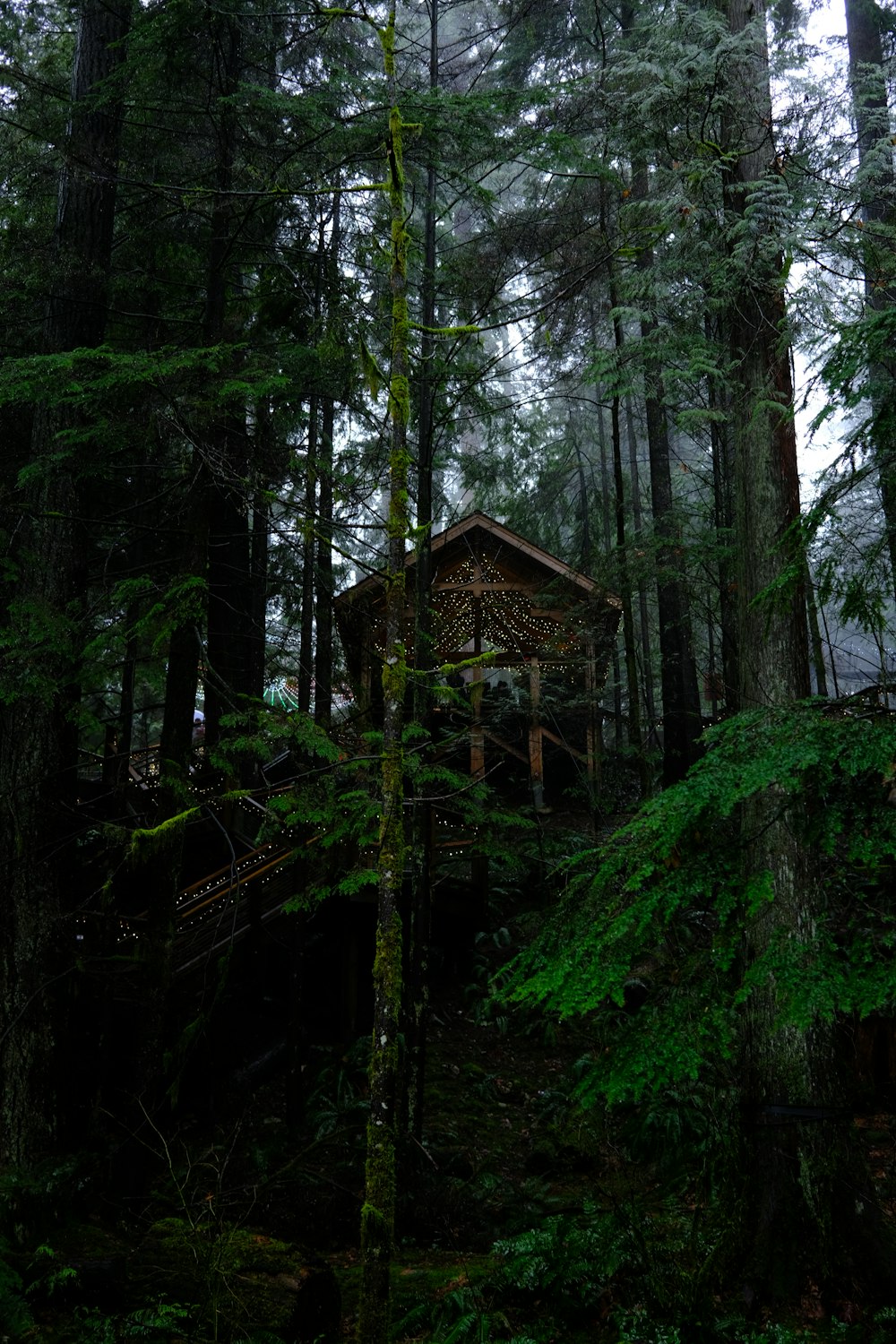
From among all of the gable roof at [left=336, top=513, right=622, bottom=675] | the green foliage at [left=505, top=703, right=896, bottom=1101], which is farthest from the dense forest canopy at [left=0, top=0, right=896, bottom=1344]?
the gable roof at [left=336, top=513, right=622, bottom=675]

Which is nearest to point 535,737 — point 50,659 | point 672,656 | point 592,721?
point 592,721

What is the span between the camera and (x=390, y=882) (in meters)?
5.27

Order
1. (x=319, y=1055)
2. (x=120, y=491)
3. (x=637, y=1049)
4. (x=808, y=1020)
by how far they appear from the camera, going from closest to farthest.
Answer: (x=808, y=1020) → (x=637, y=1049) → (x=319, y=1055) → (x=120, y=491)

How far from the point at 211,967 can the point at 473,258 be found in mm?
9694

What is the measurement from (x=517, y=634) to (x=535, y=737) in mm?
2162

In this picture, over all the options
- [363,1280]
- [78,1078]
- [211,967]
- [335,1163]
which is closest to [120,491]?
[211,967]

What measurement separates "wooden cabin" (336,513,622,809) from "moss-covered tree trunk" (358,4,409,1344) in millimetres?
7845

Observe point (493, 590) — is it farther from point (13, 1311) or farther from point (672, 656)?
point (13, 1311)

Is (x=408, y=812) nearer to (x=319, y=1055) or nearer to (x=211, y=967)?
(x=211, y=967)

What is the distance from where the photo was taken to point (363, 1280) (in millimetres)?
4777

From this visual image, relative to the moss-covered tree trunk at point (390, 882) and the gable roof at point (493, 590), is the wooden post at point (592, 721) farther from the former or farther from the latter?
the moss-covered tree trunk at point (390, 882)

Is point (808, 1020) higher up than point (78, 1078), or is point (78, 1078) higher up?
point (808, 1020)

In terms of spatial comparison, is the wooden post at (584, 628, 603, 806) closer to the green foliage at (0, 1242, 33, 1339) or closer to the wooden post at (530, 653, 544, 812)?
the wooden post at (530, 653, 544, 812)

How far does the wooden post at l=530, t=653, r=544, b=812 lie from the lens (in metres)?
15.8
